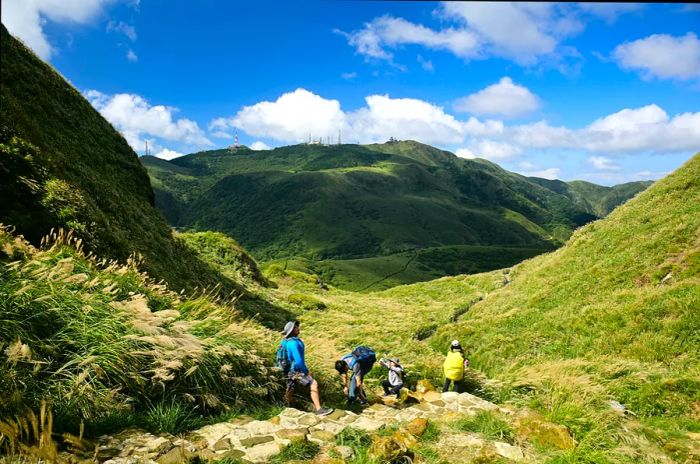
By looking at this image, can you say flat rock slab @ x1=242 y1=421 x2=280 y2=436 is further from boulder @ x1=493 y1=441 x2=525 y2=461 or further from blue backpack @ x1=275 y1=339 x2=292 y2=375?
boulder @ x1=493 y1=441 x2=525 y2=461

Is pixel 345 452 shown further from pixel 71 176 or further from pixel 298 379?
pixel 71 176

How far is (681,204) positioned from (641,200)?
276 inches

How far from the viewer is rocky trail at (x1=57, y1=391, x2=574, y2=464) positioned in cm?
619

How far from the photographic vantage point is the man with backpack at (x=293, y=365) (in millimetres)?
9992

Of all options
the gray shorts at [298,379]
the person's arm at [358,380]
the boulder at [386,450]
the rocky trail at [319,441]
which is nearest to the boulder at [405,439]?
the rocky trail at [319,441]

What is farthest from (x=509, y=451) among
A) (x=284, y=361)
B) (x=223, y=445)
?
(x=284, y=361)

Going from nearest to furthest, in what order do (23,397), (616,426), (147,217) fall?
1. (23,397)
2. (616,426)
3. (147,217)

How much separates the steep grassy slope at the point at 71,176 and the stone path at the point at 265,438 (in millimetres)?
11340

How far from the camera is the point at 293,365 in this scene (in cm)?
1027

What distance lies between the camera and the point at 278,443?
725 cm

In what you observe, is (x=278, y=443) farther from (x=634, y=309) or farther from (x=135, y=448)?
(x=634, y=309)

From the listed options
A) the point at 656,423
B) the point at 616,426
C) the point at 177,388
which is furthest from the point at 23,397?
the point at 656,423

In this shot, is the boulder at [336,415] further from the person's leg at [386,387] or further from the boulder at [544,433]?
the boulder at [544,433]

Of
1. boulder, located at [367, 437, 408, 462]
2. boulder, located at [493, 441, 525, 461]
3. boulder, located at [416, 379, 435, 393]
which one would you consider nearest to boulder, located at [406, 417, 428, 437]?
boulder, located at [367, 437, 408, 462]
